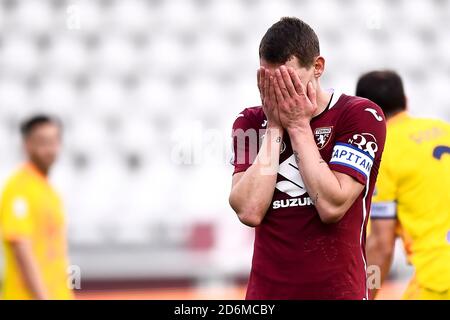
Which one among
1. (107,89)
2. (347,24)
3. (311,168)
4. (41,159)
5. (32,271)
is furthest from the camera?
(347,24)

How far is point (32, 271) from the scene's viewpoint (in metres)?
4.86

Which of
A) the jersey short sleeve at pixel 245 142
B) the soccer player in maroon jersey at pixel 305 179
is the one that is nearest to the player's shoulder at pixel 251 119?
the jersey short sleeve at pixel 245 142

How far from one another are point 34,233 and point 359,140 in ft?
9.17

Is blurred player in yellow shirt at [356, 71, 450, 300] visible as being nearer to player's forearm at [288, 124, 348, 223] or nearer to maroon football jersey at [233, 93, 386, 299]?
maroon football jersey at [233, 93, 386, 299]

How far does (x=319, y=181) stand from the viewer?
2.75 metres

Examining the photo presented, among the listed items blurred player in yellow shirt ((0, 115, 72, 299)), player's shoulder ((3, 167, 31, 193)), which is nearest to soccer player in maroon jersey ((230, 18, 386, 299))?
blurred player in yellow shirt ((0, 115, 72, 299))

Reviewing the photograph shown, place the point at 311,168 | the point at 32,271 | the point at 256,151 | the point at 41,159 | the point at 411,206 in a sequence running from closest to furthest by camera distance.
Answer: the point at 311,168, the point at 256,151, the point at 411,206, the point at 32,271, the point at 41,159

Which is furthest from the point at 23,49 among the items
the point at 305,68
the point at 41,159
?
the point at 305,68

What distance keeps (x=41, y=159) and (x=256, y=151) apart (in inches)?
105

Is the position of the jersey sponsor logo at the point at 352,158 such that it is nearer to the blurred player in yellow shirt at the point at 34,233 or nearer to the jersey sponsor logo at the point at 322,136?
the jersey sponsor logo at the point at 322,136

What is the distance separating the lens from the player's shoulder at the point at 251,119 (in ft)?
9.95

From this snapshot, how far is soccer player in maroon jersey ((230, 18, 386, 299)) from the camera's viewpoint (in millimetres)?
2787

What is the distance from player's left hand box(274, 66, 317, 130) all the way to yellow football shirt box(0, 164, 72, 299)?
266 centimetres
